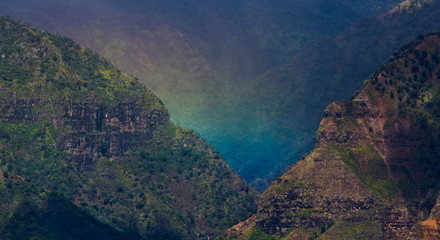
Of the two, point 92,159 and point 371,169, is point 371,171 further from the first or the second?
point 92,159

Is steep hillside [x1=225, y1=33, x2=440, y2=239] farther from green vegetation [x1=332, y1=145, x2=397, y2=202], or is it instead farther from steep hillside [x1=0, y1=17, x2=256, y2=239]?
steep hillside [x1=0, y1=17, x2=256, y2=239]

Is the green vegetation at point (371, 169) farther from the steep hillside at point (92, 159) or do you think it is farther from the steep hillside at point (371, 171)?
the steep hillside at point (92, 159)

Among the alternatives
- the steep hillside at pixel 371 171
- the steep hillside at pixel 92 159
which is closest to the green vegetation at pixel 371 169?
the steep hillside at pixel 371 171

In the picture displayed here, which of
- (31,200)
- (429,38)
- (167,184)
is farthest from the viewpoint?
(167,184)

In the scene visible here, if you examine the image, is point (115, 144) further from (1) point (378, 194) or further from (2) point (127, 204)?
(1) point (378, 194)

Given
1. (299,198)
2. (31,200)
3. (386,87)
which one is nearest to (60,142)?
(31,200)

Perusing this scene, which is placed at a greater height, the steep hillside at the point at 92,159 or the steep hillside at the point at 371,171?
the steep hillside at the point at 92,159

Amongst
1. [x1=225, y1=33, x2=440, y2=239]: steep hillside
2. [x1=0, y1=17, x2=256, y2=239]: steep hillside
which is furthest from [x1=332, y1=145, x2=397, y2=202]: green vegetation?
[x1=0, y1=17, x2=256, y2=239]: steep hillside
